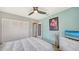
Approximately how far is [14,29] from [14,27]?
0.16m

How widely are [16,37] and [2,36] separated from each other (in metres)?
1.24

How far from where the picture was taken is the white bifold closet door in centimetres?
506

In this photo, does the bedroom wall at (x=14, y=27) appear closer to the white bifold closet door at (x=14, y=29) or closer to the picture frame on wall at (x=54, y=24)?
the white bifold closet door at (x=14, y=29)

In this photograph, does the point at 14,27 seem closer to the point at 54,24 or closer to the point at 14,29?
the point at 14,29

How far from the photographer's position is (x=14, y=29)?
226 inches

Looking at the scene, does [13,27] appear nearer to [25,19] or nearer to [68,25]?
[25,19]

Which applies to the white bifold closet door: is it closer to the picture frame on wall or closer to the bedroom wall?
the bedroom wall

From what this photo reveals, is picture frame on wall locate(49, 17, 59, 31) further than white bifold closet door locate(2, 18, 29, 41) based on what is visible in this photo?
Yes

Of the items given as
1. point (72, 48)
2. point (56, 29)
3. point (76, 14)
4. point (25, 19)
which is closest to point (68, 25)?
point (76, 14)

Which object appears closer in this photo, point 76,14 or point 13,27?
point 76,14

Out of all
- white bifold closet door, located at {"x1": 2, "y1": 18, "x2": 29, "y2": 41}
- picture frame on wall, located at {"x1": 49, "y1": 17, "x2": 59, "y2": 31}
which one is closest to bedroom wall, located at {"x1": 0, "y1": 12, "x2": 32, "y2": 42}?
white bifold closet door, located at {"x1": 2, "y1": 18, "x2": 29, "y2": 41}

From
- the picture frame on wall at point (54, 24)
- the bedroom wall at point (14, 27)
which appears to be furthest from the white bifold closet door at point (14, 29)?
the picture frame on wall at point (54, 24)

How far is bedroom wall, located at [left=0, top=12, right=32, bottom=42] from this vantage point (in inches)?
197

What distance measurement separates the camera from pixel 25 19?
22.1ft
